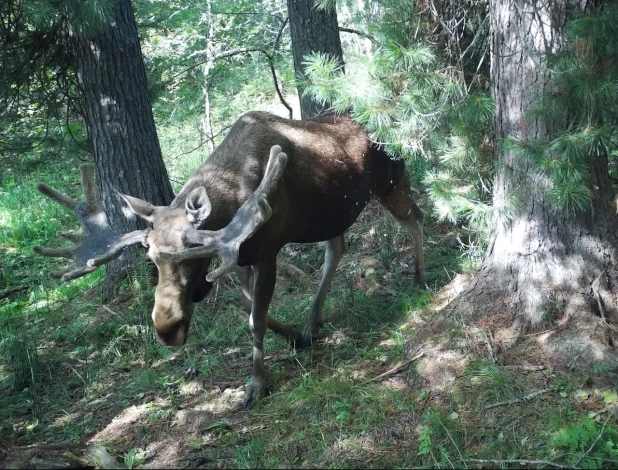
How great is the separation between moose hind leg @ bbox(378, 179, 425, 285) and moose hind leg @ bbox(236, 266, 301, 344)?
5.55 feet

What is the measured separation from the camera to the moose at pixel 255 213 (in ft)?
16.2

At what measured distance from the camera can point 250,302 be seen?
6.36 meters

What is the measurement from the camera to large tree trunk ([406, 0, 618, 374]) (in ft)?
15.6

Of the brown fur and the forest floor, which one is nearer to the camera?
the forest floor

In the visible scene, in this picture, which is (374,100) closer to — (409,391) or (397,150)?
(397,150)

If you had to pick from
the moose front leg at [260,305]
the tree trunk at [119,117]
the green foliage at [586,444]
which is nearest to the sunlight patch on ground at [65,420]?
the moose front leg at [260,305]

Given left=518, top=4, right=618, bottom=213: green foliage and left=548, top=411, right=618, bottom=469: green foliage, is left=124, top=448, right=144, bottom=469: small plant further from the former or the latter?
left=518, top=4, right=618, bottom=213: green foliage

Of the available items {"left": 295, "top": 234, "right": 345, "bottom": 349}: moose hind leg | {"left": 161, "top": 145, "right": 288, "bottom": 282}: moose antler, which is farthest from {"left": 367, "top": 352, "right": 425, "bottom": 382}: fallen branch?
{"left": 161, "top": 145, "right": 288, "bottom": 282}: moose antler

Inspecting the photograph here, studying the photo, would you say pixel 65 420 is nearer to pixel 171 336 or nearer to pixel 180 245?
pixel 171 336

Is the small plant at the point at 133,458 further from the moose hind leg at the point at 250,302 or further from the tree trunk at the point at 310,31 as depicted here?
the tree trunk at the point at 310,31

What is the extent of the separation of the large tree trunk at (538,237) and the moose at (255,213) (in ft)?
5.81

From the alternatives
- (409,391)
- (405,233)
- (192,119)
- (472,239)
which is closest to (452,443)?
(409,391)

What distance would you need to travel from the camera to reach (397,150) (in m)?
5.76

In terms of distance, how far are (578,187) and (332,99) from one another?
7.35 ft
